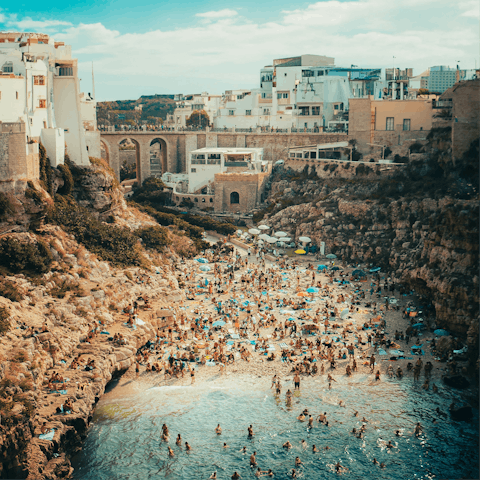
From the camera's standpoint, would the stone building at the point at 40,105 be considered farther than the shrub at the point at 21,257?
Yes

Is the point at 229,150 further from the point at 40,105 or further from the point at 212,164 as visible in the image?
the point at 40,105

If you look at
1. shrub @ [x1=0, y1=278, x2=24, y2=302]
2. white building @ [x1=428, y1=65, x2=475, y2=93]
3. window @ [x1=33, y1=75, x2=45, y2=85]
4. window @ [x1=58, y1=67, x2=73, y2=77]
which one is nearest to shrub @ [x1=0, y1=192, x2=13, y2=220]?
shrub @ [x1=0, y1=278, x2=24, y2=302]

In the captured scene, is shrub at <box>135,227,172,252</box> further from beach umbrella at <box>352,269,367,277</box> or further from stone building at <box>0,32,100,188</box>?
beach umbrella at <box>352,269,367,277</box>

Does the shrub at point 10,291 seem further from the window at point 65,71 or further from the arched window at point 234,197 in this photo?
the arched window at point 234,197

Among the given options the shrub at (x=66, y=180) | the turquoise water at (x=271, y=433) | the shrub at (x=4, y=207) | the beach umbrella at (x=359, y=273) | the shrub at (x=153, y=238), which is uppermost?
the shrub at (x=66, y=180)

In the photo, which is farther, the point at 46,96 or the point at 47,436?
the point at 46,96

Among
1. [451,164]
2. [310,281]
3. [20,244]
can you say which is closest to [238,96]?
[451,164]

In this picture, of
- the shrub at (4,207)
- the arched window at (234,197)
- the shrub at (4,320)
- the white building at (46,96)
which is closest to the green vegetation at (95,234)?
the shrub at (4,207)

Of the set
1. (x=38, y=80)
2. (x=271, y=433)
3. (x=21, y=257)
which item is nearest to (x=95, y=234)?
(x=21, y=257)
